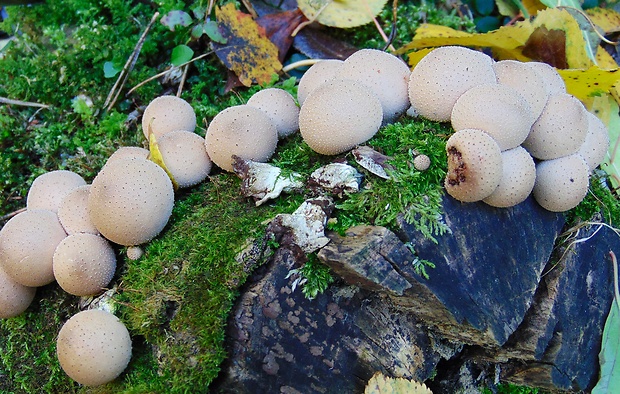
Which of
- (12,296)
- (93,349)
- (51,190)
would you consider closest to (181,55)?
(51,190)

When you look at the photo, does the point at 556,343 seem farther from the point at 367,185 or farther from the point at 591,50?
the point at 591,50

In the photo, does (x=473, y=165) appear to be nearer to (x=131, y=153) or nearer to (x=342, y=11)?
(x=131, y=153)

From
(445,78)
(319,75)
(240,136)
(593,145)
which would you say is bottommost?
(593,145)

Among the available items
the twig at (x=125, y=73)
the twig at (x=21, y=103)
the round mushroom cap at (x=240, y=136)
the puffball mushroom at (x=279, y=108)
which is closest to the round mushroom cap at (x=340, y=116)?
the round mushroom cap at (x=240, y=136)

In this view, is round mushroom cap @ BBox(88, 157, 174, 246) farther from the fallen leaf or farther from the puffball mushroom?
the fallen leaf

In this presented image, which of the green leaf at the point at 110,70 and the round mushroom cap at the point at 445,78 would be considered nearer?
the round mushroom cap at the point at 445,78

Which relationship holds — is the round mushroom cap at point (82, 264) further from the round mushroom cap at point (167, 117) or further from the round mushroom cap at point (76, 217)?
the round mushroom cap at point (167, 117)

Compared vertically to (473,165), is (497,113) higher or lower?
higher

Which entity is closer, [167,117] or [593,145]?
[593,145]
